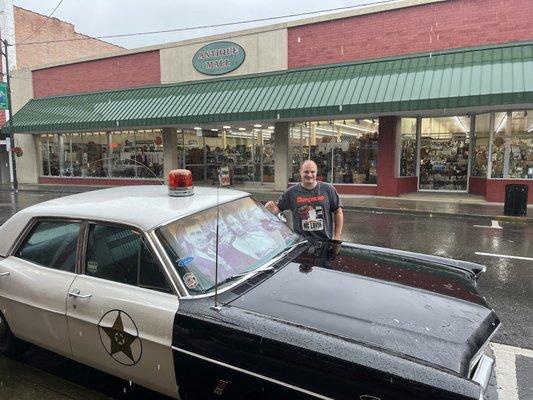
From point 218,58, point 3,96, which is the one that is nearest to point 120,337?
point 218,58

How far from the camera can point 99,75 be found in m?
21.0

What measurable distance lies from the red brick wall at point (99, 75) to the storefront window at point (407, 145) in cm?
1096

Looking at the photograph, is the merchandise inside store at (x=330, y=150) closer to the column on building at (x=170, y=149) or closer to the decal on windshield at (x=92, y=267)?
the column on building at (x=170, y=149)

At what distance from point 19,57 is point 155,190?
28829 millimetres

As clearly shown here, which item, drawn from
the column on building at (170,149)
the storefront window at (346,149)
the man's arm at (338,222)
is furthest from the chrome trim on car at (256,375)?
the column on building at (170,149)

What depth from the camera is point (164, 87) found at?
18.9 m

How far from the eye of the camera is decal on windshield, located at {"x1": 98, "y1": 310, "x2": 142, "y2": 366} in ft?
8.55

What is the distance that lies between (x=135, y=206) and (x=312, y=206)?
212 centimetres

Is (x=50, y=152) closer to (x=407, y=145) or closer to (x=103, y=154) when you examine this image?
(x=103, y=154)

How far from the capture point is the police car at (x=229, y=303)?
2.03 meters

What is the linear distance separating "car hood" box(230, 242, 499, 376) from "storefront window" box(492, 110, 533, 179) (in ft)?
39.6

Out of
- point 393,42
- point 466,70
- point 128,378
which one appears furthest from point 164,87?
point 128,378

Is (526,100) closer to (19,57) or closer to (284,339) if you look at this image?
(284,339)

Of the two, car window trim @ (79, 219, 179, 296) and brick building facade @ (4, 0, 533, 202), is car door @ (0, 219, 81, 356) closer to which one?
car window trim @ (79, 219, 179, 296)
